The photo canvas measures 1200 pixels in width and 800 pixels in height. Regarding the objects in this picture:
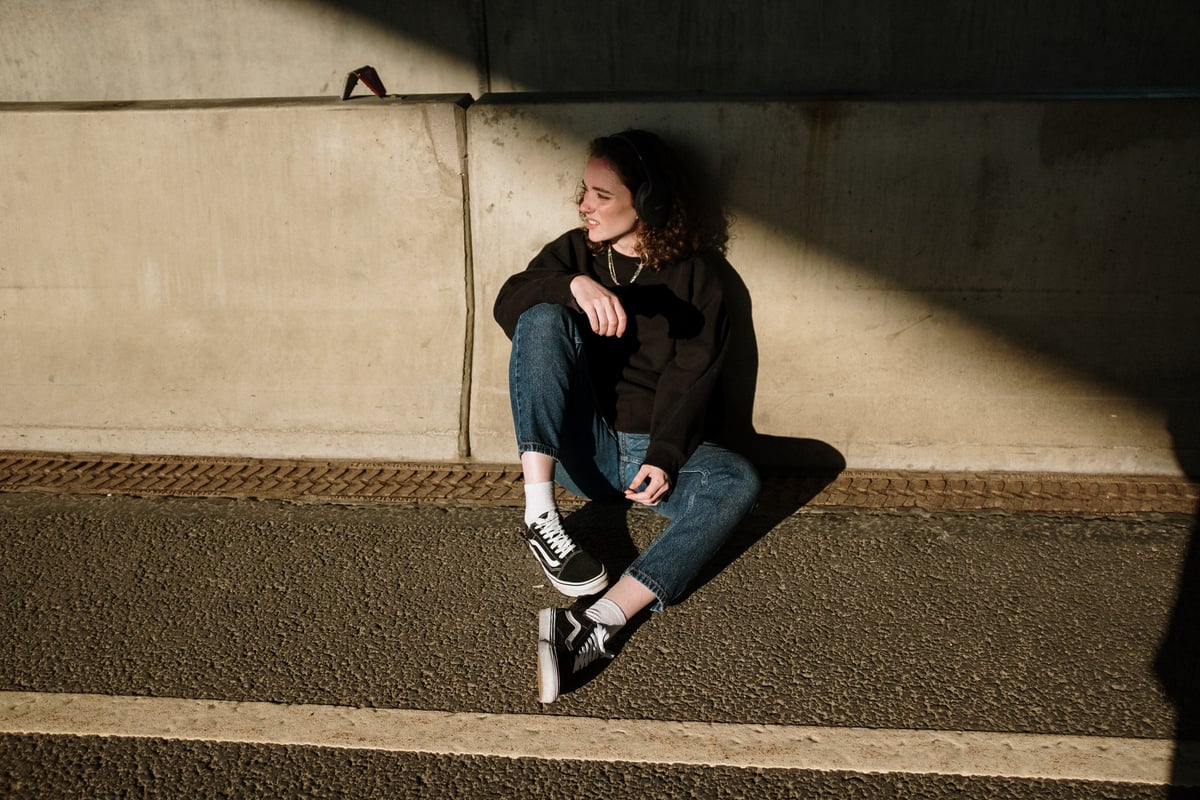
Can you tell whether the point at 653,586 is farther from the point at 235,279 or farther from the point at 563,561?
the point at 235,279

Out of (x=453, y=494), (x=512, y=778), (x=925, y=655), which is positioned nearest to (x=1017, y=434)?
(x=925, y=655)

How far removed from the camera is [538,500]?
132 inches

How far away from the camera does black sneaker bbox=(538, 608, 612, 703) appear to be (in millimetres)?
2770

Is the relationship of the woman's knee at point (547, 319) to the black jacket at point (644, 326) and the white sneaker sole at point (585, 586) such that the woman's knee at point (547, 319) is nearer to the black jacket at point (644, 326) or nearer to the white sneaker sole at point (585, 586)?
the black jacket at point (644, 326)

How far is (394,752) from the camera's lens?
2.60 meters

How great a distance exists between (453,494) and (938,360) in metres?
1.80

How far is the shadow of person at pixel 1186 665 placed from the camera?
8.22 ft

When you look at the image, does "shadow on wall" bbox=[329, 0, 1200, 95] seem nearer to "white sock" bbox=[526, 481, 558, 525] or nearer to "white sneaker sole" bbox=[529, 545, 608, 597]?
"white sock" bbox=[526, 481, 558, 525]

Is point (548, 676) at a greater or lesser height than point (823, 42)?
lesser

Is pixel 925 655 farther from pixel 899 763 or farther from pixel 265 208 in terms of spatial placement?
pixel 265 208

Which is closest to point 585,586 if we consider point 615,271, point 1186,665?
point 615,271

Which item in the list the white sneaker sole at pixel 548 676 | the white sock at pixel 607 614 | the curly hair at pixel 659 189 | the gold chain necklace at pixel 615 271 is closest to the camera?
the white sneaker sole at pixel 548 676

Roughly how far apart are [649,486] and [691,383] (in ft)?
1.35

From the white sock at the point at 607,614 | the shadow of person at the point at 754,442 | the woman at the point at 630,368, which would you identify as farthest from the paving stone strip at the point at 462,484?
the white sock at the point at 607,614
